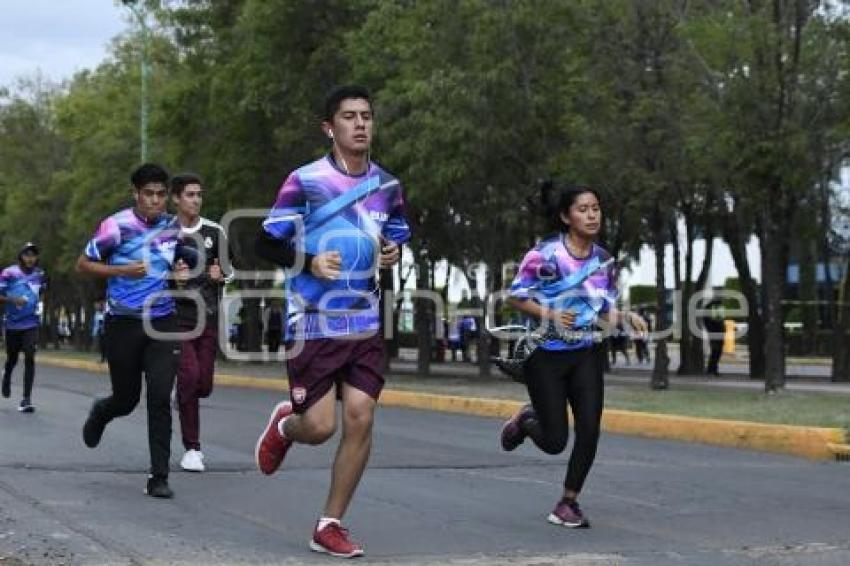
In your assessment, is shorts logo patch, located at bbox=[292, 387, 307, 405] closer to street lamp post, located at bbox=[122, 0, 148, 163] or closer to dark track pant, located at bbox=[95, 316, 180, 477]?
dark track pant, located at bbox=[95, 316, 180, 477]

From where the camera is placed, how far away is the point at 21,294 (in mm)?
14211

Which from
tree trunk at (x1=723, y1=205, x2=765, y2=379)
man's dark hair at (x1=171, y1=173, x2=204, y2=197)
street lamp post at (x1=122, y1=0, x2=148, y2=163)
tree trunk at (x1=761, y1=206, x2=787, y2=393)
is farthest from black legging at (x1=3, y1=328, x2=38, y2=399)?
street lamp post at (x1=122, y1=0, x2=148, y2=163)

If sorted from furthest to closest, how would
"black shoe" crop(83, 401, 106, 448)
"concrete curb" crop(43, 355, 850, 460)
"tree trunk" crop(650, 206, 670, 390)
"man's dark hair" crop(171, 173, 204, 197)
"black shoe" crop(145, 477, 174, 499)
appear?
"tree trunk" crop(650, 206, 670, 390), "concrete curb" crop(43, 355, 850, 460), "man's dark hair" crop(171, 173, 204, 197), "black shoe" crop(83, 401, 106, 448), "black shoe" crop(145, 477, 174, 499)

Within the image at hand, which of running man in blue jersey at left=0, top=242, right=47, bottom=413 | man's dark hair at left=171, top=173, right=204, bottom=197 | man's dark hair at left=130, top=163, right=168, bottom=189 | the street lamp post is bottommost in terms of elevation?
running man in blue jersey at left=0, top=242, right=47, bottom=413

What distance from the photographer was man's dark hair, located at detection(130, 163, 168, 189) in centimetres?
796

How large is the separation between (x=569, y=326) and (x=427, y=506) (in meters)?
1.44

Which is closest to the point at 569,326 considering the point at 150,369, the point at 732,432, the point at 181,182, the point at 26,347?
the point at 150,369

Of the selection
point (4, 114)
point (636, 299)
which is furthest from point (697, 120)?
point (636, 299)

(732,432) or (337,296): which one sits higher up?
(337,296)

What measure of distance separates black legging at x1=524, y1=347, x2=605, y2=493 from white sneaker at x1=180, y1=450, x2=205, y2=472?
9.33 feet

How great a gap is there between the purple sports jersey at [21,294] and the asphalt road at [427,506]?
8.53 feet

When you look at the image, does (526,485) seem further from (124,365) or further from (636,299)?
(636,299)

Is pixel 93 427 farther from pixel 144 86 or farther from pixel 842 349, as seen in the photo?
pixel 144 86

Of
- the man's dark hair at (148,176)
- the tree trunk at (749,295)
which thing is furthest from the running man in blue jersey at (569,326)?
the tree trunk at (749,295)
